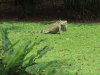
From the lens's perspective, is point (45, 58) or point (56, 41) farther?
point (56, 41)

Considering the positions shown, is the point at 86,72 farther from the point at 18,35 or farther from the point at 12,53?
the point at 18,35

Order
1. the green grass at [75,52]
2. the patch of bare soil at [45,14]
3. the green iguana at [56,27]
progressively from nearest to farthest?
the green grass at [75,52], the green iguana at [56,27], the patch of bare soil at [45,14]

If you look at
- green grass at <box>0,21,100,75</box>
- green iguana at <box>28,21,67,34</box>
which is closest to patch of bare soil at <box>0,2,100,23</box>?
green iguana at <box>28,21,67,34</box>

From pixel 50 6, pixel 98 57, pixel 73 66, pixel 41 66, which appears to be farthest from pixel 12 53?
pixel 50 6

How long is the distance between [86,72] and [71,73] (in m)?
0.41

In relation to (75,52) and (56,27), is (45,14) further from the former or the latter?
(75,52)

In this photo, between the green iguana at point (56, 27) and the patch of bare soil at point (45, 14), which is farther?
the patch of bare soil at point (45, 14)

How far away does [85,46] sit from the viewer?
6785 millimetres

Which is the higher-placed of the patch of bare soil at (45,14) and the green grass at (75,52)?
the patch of bare soil at (45,14)

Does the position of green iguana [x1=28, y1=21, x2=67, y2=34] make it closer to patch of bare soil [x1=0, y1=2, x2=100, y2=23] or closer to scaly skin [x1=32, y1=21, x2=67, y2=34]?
scaly skin [x1=32, y1=21, x2=67, y2=34]

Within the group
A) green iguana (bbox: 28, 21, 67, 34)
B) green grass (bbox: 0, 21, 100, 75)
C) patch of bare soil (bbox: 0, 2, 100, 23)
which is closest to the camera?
green grass (bbox: 0, 21, 100, 75)

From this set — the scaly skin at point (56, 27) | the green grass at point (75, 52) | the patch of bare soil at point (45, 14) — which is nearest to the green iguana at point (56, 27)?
the scaly skin at point (56, 27)

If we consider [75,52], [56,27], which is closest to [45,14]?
[56,27]

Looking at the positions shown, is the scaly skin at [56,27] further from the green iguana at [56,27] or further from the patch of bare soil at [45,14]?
the patch of bare soil at [45,14]
